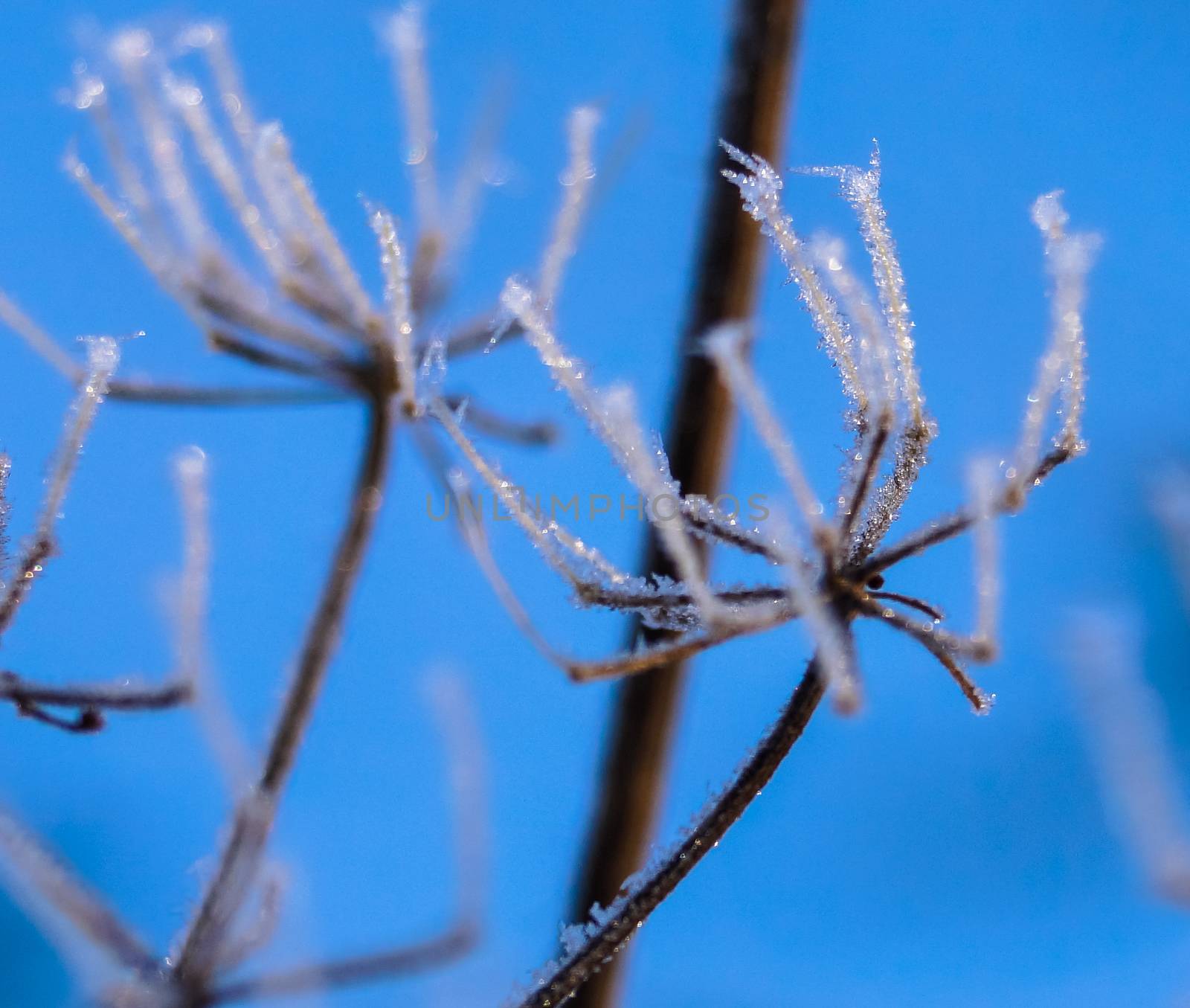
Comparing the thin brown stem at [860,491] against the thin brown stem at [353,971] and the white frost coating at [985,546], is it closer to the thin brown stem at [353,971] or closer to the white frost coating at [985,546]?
the white frost coating at [985,546]

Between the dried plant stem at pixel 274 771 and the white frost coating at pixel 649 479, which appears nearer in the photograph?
the white frost coating at pixel 649 479

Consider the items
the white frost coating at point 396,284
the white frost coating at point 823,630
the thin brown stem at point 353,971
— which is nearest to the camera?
the white frost coating at point 823,630

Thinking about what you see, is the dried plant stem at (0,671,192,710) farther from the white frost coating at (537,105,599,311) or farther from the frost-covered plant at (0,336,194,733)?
the white frost coating at (537,105,599,311)

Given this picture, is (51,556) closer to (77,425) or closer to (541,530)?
(77,425)

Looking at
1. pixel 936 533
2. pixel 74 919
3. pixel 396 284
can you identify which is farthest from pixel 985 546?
pixel 74 919

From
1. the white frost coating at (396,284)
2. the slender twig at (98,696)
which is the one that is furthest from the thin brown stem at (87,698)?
the white frost coating at (396,284)

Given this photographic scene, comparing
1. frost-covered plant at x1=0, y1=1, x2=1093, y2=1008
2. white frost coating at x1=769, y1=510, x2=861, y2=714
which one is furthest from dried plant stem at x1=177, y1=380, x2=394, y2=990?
white frost coating at x1=769, y1=510, x2=861, y2=714

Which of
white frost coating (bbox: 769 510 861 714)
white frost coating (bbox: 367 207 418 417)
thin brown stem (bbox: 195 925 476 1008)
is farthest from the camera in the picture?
thin brown stem (bbox: 195 925 476 1008)

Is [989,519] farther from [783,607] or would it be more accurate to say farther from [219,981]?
[219,981]
